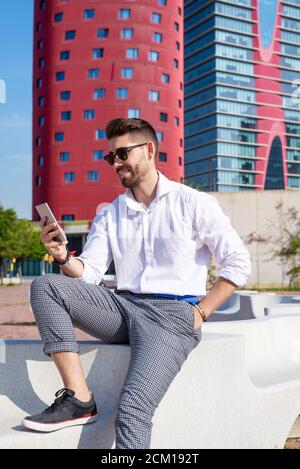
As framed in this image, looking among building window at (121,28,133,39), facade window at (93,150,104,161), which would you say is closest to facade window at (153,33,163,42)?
building window at (121,28,133,39)

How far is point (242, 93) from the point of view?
104m

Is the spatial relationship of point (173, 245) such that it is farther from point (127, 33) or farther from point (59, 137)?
point (127, 33)

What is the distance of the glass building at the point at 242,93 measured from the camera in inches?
4018

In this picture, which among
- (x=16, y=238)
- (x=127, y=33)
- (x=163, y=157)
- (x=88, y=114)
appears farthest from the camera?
(x=127, y=33)

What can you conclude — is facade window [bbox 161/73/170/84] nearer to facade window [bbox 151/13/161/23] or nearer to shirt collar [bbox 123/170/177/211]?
facade window [bbox 151/13/161/23]

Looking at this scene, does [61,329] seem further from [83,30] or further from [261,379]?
[83,30]

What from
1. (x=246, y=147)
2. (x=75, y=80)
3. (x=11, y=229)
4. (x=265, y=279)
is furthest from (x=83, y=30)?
(x=246, y=147)

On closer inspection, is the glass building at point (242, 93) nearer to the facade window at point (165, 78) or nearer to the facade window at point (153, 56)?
the facade window at point (165, 78)

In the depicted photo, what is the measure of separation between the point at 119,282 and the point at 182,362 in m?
0.59

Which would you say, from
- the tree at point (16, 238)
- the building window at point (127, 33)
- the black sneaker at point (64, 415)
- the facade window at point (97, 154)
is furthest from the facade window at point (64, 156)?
the black sneaker at point (64, 415)

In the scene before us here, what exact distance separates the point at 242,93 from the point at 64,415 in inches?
4186

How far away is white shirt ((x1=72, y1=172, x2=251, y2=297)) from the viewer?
2893 millimetres

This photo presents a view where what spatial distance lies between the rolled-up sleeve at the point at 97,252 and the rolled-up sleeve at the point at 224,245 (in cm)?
57

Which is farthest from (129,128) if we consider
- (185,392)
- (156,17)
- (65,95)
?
(156,17)
